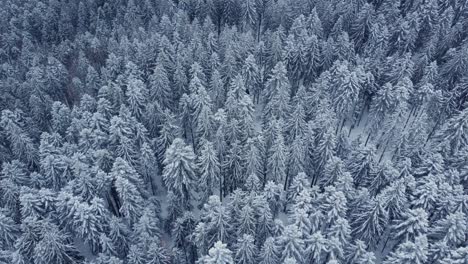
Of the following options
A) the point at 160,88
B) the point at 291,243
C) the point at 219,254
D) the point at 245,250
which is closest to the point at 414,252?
the point at 291,243

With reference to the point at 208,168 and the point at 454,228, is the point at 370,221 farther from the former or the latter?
the point at 208,168

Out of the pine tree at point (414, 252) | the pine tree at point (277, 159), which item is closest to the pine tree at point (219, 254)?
the pine tree at point (277, 159)

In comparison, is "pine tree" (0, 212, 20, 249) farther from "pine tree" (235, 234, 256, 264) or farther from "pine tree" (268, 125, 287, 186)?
"pine tree" (268, 125, 287, 186)

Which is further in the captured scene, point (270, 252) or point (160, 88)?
point (160, 88)

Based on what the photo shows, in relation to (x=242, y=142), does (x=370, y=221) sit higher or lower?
lower

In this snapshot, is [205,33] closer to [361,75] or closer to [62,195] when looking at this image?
[361,75]

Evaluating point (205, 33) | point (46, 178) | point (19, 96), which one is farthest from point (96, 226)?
point (205, 33)

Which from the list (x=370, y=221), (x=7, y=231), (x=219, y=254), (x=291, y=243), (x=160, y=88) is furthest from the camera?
(x=160, y=88)

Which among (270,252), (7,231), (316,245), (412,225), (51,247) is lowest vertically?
(7,231)

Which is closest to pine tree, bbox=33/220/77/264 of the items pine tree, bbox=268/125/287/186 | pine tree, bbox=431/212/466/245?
pine tree, bbox=268/125/287/186
